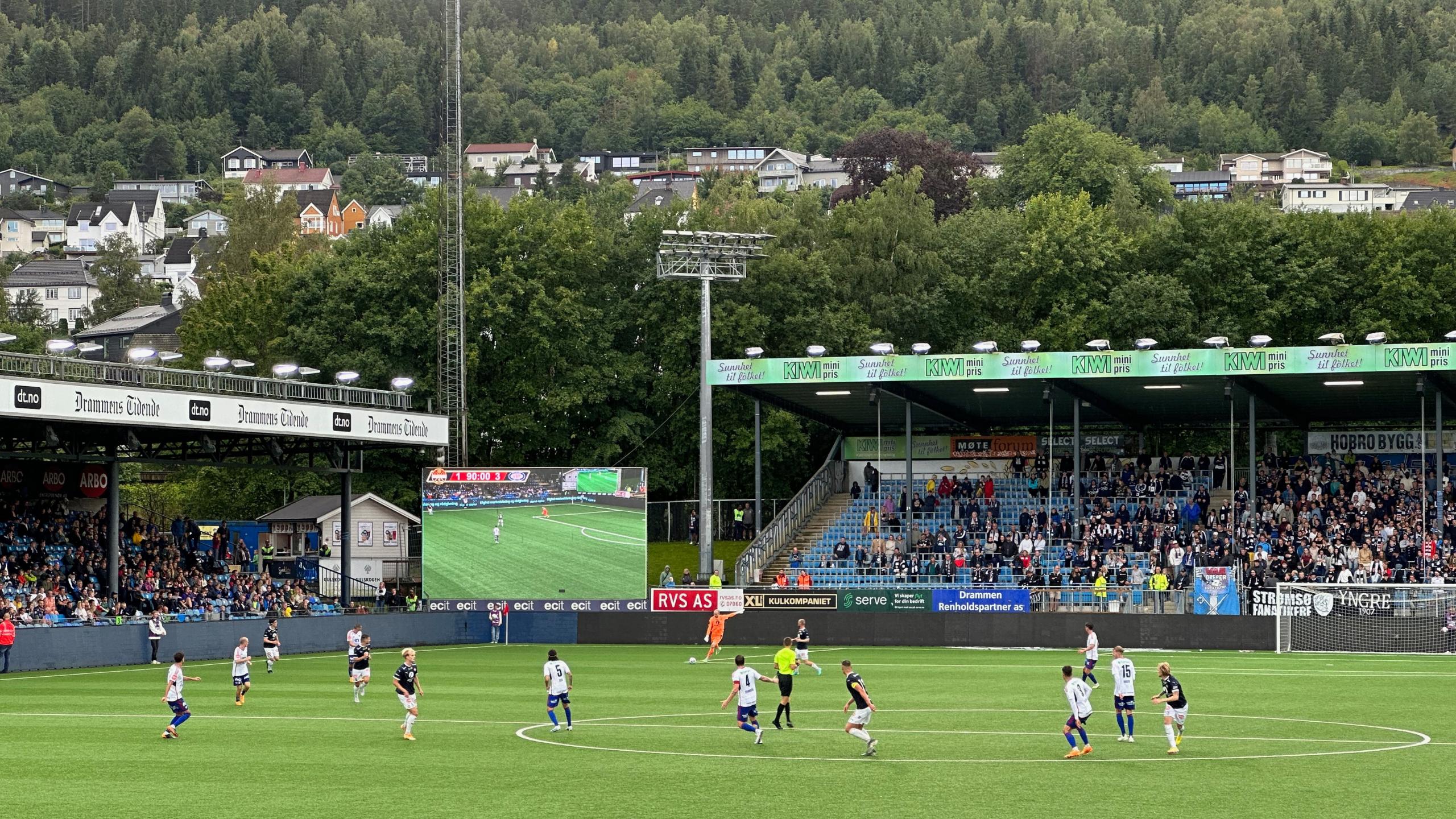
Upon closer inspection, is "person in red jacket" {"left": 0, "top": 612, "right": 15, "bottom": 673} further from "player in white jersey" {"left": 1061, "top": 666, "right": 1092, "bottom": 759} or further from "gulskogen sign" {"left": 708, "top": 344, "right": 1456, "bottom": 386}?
"player in white jersey" {"left": 1061, "top": 666, "right": 1092, "bottom": 759}

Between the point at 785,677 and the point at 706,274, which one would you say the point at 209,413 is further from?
the point at 785,677

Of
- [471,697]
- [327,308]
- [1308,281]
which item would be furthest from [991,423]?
[471,697]

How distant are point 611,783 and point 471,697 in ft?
45.6

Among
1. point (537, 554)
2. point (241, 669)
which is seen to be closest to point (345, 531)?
point (537, 554)

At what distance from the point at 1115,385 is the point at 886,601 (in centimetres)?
1104

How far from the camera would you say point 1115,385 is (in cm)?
5719

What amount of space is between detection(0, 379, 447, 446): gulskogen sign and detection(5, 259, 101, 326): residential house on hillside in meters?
139

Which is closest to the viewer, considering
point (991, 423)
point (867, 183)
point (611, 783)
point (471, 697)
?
point (611, 783)

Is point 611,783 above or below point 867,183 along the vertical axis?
below

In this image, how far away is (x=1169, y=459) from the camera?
204 feet

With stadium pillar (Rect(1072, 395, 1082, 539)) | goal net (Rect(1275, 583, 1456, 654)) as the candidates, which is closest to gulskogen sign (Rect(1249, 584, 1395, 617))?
goal net (Rect(1275, 583, 1456, 654))

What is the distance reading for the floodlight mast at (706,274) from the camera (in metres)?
58.9

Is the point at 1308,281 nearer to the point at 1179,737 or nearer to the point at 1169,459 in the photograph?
the point at 1169,459

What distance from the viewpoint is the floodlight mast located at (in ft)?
193
